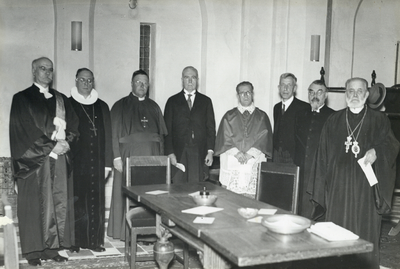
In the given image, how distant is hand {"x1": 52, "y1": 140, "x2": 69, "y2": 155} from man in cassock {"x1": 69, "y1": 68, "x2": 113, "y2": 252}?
27 cm

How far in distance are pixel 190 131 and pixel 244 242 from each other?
3707 millimetres

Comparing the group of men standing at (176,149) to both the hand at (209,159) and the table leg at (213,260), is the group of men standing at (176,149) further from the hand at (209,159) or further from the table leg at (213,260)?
the table leg at (213,260)

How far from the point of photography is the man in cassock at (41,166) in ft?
17.6

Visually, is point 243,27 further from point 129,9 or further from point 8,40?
point 8,40

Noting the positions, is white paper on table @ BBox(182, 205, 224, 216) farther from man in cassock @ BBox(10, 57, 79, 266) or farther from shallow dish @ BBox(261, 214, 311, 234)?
man in cassock @ BBox(10, 57, 79, 266)

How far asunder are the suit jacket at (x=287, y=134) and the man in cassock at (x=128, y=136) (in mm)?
1482

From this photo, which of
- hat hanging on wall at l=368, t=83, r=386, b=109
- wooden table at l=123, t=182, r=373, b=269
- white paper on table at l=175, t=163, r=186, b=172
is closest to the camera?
wooden table at l=123, t=182, r=373, b=269

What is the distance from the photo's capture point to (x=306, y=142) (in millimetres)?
6180

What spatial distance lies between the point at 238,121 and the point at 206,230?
314 centimetres

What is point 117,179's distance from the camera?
622cm

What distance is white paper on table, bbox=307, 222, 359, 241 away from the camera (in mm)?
3100

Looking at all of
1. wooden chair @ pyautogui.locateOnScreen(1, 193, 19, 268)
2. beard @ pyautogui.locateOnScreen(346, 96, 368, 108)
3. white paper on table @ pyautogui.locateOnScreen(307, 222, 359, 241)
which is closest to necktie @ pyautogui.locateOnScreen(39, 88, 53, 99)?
beard @ pyautogui.locateOnScreen(346, 96, 368, 108)

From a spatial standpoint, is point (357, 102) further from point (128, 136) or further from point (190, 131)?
point (128, 136)

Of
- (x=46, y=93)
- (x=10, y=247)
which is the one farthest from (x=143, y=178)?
(x=10, y=247)
